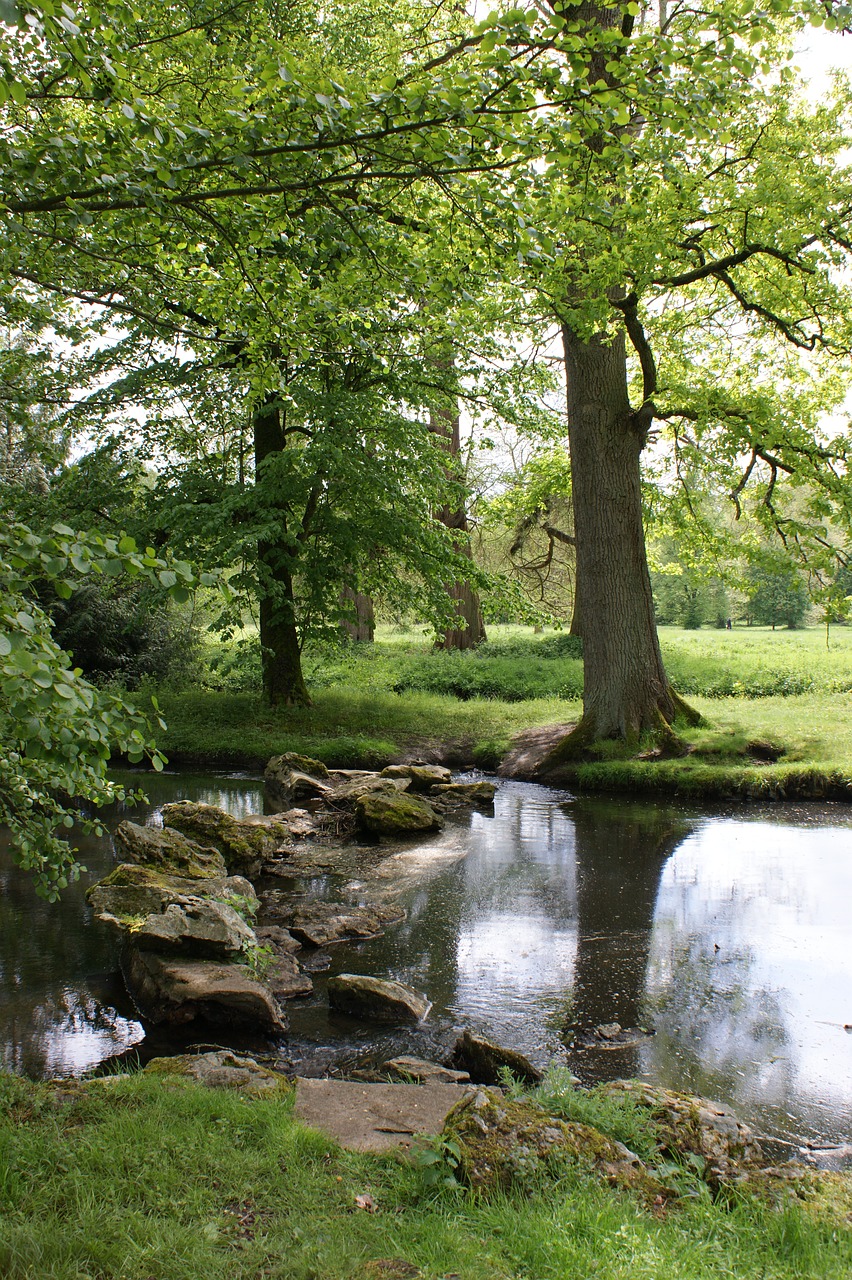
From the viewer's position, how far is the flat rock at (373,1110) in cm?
404

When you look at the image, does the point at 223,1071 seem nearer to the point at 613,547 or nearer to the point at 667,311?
the point at 613,547

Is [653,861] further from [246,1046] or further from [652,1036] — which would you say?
[246,1046]

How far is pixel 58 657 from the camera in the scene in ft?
9.06

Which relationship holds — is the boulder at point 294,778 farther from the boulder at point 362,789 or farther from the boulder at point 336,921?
the boulder at point 336,921

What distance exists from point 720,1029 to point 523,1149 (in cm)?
293

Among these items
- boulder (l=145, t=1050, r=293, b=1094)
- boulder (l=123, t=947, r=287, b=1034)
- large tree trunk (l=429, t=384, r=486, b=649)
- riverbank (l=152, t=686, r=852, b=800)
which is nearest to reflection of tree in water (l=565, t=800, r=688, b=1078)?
riverbank (l=152, t=686, r=852, b=800)

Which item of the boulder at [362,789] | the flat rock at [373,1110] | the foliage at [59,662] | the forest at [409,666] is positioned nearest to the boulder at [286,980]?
the forest at [409,666]

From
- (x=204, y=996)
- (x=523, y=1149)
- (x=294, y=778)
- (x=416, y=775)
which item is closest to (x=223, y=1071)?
(x=204, y=996)

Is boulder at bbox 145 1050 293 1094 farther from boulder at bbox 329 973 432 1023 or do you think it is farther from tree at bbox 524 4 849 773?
tree at bbox 524 4 849 773

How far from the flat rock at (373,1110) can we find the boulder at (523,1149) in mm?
349

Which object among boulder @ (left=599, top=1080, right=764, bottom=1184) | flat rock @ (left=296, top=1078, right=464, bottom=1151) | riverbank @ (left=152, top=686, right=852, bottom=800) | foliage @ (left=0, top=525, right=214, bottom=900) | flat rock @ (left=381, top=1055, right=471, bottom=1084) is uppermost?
foliage @ (left=0, top=525, right=214, bottom=900)

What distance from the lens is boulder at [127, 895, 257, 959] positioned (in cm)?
680

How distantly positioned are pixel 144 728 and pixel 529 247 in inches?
143

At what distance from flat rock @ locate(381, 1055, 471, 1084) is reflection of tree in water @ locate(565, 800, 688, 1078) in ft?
2.92
